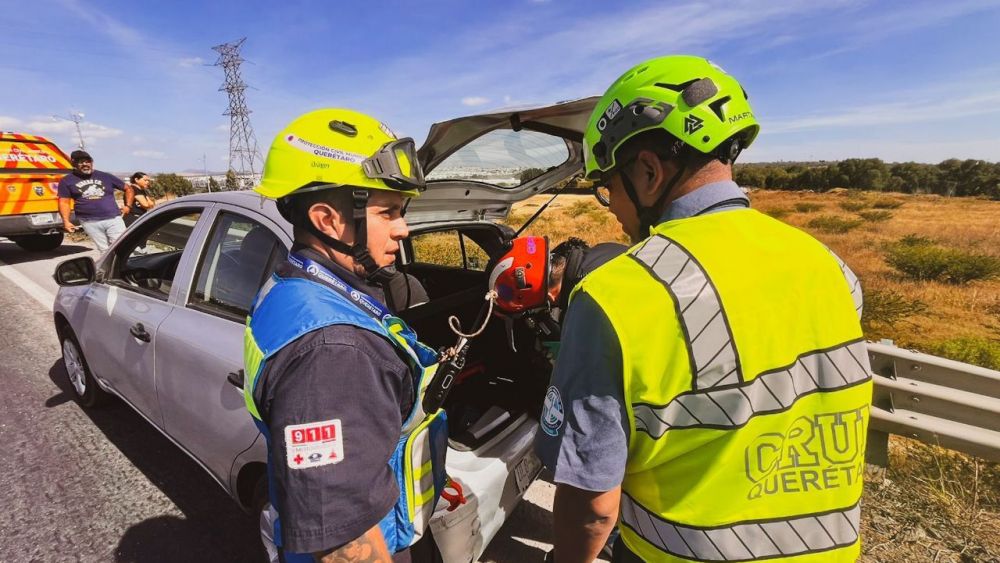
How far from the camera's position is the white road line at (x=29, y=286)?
700cm

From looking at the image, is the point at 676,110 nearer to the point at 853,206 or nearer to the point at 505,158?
the point at 505,158

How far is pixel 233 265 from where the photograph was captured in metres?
2.55

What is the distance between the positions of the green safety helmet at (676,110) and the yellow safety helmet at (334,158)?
0.62 meters

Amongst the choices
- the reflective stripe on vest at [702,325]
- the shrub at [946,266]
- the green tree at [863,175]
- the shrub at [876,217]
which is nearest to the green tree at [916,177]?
the green tree at [863,175]

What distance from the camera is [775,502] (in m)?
1.08

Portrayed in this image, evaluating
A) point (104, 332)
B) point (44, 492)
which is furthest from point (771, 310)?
point (44, 492)

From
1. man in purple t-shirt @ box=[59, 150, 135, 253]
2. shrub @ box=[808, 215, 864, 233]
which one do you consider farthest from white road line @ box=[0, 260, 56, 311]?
shrub @ box=[808, 215, 864, 233]

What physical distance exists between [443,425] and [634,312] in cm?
95

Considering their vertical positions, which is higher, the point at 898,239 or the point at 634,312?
the point at 634,312

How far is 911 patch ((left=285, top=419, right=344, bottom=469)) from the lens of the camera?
3.51 feet

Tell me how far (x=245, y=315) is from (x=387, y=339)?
56.8 inches

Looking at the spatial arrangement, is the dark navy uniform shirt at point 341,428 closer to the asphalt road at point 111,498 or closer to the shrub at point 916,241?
the asphalt road at point 111,498

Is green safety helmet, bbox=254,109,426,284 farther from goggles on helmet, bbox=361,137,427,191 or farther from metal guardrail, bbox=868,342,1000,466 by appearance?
metal guardrail, bbox=868,342,1000,466

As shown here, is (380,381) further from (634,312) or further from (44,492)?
(44,492)
